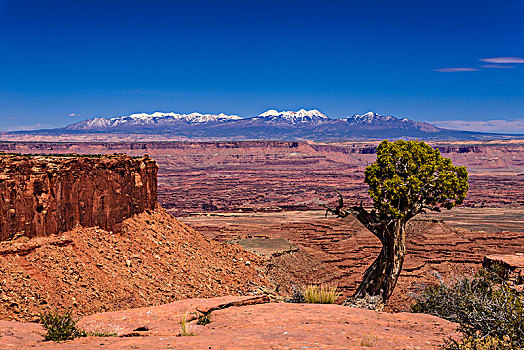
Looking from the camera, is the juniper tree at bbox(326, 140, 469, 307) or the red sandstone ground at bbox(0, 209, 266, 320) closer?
the red sandstone ground at bbox(0, 209, 266, 320)

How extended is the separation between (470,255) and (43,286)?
118ft

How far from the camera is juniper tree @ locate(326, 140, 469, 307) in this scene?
18.4 metres

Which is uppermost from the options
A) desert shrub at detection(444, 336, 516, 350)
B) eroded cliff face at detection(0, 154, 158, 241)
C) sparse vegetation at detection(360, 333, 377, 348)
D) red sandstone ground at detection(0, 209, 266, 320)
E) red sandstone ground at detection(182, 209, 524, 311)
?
eroded cliff face at detection(0, 154, 158, 241)

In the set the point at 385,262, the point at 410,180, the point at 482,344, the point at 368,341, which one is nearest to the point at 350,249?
the point at 385,262

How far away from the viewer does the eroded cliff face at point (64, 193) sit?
17141mm

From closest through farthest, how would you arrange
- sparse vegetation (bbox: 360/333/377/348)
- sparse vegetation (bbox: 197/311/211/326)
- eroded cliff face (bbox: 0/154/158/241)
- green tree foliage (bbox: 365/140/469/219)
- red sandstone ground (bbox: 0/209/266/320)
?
1. sparse vegetation (bbox: 360/333/377/348)
2. sparse vegetation (bbox: 197/311/211/326)
3. red sandstone ground (bbox: 0/209/266/320)
4. eroded cliff face (bbox: 0/154/158/241)
5. green tree foliage (bbox: 365/140/469/219)

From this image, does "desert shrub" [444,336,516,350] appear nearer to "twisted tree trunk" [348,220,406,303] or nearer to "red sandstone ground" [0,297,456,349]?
"red sandstone ground" [0,297,456,349]

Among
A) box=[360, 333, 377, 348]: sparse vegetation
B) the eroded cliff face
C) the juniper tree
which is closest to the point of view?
box=[360, 333, 377, 348]: sparse vegetation

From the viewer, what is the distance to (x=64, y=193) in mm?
19484

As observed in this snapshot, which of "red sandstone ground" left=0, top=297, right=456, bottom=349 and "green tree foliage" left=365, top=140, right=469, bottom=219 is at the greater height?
"green tree foliage" left=365, top=140, right=469, bottom=219

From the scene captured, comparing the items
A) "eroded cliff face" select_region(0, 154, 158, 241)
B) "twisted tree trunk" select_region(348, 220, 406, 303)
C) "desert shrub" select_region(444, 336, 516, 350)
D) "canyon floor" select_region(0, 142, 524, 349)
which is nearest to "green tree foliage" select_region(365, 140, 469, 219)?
"twisted tree trunk" select_region(348, 220, 406, 303)

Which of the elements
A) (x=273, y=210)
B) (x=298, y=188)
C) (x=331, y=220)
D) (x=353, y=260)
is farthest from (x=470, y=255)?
(x=298, y=188)

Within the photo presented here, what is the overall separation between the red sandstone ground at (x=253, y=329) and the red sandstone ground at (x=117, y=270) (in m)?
4.05

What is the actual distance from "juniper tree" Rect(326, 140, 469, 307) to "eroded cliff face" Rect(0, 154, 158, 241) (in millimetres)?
11161
